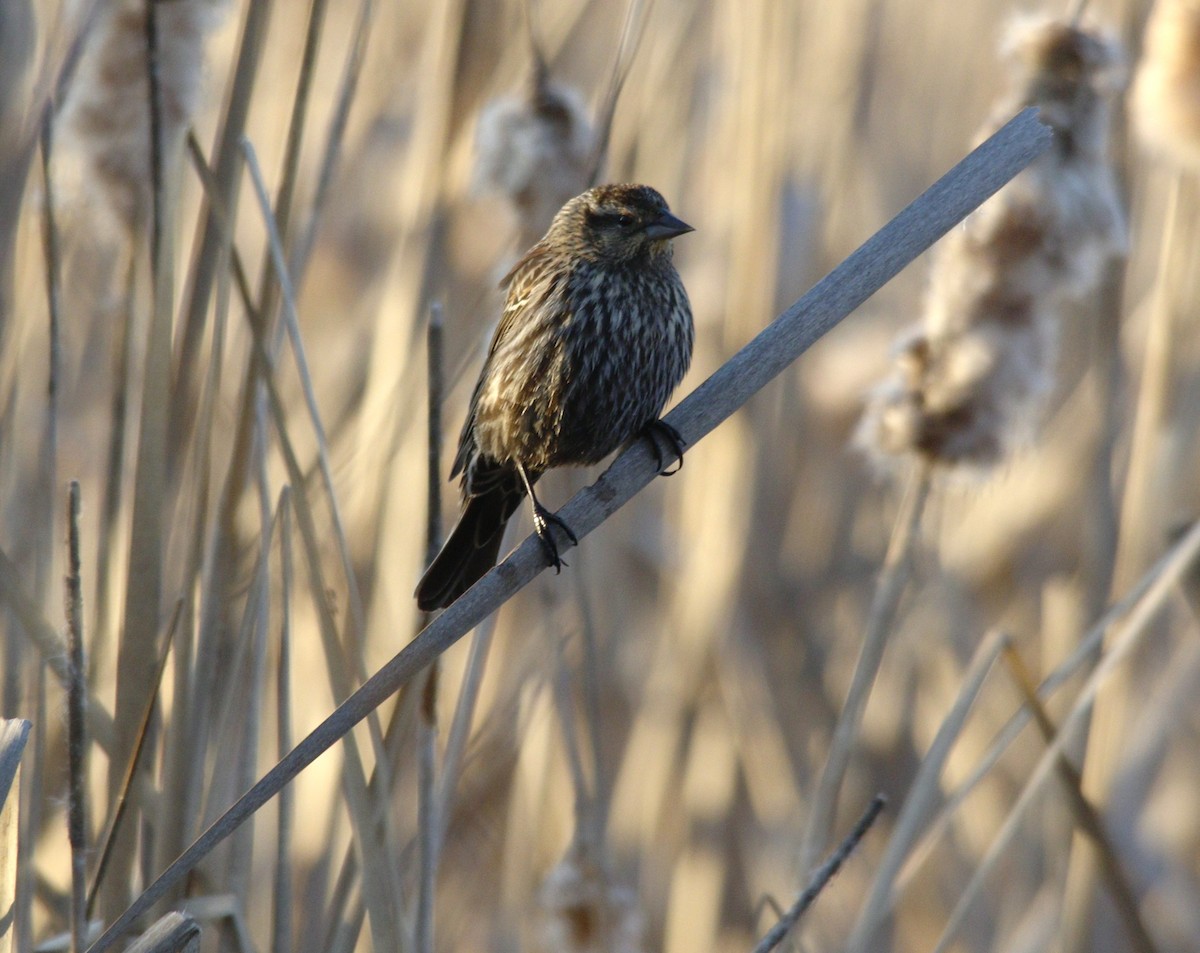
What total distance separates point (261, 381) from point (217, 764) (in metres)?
0.52

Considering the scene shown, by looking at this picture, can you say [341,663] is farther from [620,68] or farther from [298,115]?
[620,68]

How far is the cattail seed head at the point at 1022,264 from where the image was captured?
188cm

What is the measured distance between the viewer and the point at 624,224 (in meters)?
1.99

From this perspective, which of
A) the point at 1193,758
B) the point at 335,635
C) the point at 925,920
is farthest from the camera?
the point at 1193,758

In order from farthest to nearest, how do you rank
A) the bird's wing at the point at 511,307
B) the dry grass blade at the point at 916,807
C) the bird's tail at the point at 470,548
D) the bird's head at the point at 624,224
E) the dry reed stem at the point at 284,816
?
the bird's wing at the point at 511,307 < the bird's head at the point at 624,224 < the bird's tail at the point at 470,548 < the dry grass blade at the point at 916,807 < the dry reed stem at the point at 284,816

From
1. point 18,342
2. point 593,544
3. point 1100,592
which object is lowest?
point 1100,592

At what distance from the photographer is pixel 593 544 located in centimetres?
291

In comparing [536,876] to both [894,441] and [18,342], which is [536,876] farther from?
[18,342]

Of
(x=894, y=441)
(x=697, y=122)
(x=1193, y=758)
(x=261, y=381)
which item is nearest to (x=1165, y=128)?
(x=894, y=441)

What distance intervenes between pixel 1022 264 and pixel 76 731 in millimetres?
1452

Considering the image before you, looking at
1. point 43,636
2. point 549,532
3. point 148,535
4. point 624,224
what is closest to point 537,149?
point 624,224

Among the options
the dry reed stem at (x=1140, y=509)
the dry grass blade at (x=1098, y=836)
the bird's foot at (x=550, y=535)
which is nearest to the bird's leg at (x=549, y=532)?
the bird's foot at (x=550, y=535)

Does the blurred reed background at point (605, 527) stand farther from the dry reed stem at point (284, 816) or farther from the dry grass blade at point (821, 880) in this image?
the dry grass blade at point (821, 880)

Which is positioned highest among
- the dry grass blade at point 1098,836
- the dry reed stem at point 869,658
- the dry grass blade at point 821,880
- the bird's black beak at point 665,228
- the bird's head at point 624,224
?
the bird's head at point 624,224
